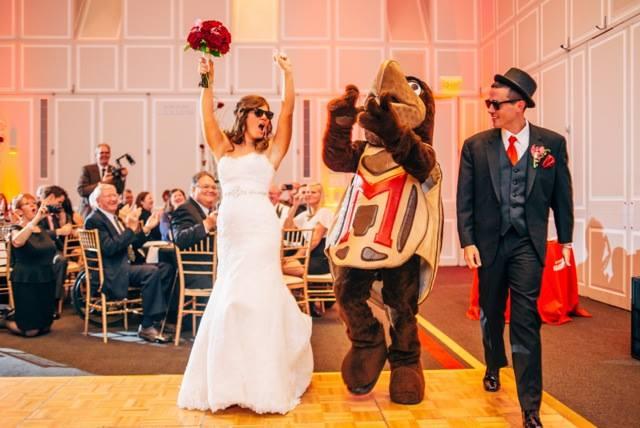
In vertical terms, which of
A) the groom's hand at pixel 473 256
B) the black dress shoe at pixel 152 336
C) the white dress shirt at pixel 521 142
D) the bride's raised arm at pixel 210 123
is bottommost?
the black dress shoe at pixel 152 336

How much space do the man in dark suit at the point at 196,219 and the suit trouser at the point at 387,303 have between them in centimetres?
159

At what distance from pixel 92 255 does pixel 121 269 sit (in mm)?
265

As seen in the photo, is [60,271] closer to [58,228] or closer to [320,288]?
[58,228]

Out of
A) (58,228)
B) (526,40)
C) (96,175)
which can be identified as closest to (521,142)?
(58,228)

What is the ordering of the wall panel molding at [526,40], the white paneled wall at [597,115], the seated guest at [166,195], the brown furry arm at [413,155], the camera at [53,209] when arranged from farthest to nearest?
A: 1. the seated guest at [166,195]
2. the wall panel molding at [526,40]
3. the white paneled wall at [597,115]
4. the camera at [53,209]
5. the brown furry arm at [413,155]

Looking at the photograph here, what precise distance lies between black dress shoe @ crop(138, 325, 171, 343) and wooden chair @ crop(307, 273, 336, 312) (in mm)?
1246

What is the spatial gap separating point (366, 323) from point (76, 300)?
11.7ft

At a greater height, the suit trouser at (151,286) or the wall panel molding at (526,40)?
the wall panel molding at (526,40)

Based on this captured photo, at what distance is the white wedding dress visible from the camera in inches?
110

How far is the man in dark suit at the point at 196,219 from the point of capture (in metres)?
4.36

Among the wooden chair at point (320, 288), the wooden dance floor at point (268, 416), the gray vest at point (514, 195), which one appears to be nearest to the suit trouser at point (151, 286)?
the wooden chair at point (320, 288)

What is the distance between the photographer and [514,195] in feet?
8.88

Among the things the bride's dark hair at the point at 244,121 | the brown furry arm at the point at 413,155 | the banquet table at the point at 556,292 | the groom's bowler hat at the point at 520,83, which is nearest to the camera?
the brown furry arm at the point at 413,155

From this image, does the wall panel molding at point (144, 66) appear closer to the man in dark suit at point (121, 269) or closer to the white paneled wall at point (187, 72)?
the white paneled wall at point (187, 72)
